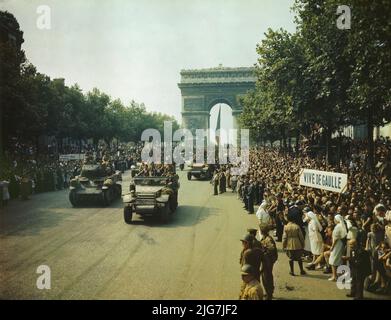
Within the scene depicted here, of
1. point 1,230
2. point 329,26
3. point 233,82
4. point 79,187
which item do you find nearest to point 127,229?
point 1,230

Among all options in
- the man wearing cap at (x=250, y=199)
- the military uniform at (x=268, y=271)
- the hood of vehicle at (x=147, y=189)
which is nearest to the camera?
the military uniform at (x=268, y=271)

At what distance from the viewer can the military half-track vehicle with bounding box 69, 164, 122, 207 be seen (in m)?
19.8

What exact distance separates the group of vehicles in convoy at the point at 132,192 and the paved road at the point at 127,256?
22.7 inches

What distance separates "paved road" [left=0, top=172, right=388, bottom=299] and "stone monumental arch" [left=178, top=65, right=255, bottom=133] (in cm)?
5630

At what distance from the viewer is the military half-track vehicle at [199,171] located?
111 feet

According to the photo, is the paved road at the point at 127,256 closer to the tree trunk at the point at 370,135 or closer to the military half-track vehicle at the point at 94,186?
the military half-track vehicle at the point at 94,186

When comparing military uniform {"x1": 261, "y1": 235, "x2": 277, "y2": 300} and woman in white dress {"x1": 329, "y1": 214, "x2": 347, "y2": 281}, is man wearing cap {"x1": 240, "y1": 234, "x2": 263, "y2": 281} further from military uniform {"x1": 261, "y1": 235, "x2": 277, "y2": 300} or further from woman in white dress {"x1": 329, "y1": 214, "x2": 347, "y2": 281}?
woman in white dress {"x1": 329, "y1": 214, "x2": 347, "y2": 281}

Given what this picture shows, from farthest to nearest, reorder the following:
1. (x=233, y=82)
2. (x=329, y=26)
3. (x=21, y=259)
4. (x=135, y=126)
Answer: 1. (x=135, y=126)
2. (x=233, y=82)
3. (x=329, y=26)
4. (x=21, y=259)

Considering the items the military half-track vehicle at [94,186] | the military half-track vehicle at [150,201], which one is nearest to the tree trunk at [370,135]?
the military half-track vehicle at [150,201]

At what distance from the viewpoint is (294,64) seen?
22.0 metres

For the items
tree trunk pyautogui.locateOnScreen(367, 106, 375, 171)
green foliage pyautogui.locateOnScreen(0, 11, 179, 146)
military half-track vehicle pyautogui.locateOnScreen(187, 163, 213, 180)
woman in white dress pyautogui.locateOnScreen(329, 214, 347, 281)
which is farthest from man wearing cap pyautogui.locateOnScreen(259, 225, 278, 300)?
military half-track vehicle pyautogui.locateOnScreen(187, 163, 213, 180)

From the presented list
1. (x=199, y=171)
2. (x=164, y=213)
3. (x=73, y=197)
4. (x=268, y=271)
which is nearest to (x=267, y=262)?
(x=268, y=271)

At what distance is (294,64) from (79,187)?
474 inches
